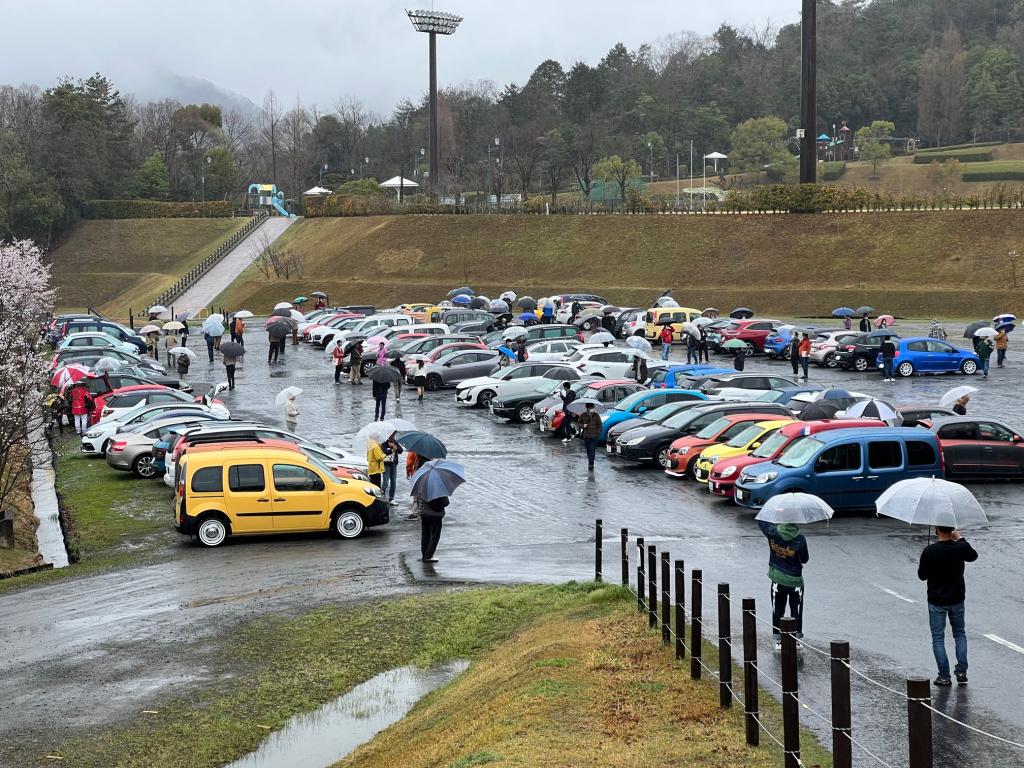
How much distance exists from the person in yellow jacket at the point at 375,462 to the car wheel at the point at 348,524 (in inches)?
76.8

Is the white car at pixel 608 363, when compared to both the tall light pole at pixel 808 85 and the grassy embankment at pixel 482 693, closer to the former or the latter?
the grassy embankment at pixel 482 693

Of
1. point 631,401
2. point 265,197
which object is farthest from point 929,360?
point 265,197

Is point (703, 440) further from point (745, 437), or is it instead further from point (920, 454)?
point (920, 454)

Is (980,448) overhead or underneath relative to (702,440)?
underneath

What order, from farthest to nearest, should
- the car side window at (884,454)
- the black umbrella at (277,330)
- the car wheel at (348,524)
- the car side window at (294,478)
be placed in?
the black umbrella at (277,330), the car side window at (884,454), the car wheel at (348,524), the car side window at (294,478)

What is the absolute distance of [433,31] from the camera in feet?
338

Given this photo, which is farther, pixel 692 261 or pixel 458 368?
pixel 692 261

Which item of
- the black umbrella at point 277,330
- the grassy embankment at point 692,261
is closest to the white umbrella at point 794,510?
the black umbrella at point 277,330

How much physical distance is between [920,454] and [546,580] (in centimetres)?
841

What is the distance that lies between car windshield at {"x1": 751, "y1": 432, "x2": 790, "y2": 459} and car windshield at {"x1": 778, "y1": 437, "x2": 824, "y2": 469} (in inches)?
14.0

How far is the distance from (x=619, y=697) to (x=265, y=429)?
1552 cm

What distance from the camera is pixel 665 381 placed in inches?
1363

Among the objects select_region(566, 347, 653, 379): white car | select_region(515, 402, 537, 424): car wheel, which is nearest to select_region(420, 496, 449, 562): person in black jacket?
select_region(515, 402, 537, 424): car wheel

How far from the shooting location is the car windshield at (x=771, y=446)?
22.1 m
